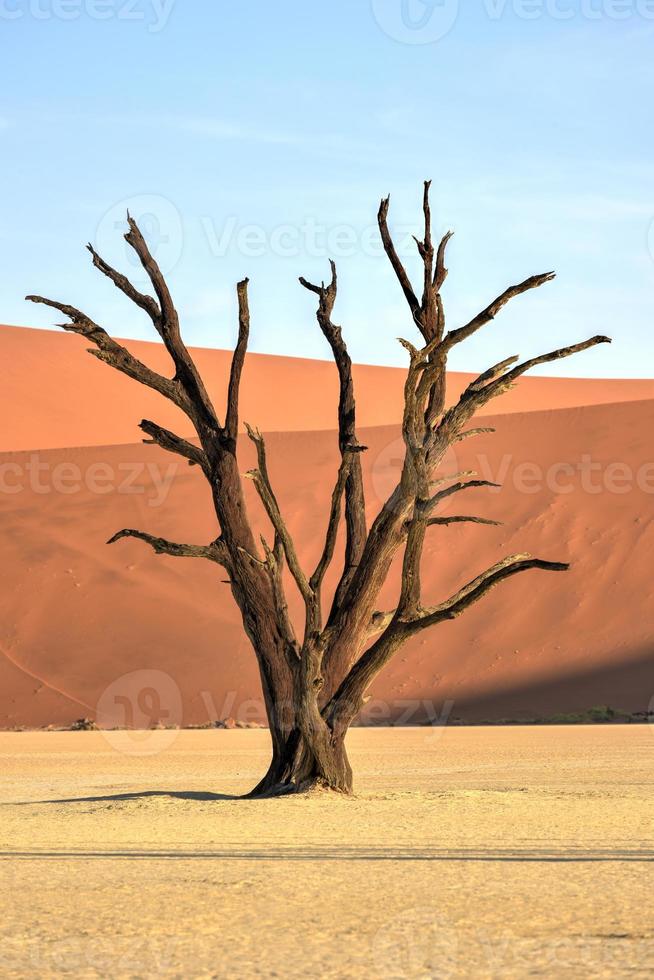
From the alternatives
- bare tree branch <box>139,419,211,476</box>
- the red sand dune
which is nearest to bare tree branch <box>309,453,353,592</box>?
bare tree branch <box>139,419,211,476</box>

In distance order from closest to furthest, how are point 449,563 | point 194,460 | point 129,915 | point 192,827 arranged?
point 129,915 < point 192,827 < point 194,460 < point 449,563

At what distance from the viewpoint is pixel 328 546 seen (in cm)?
1228

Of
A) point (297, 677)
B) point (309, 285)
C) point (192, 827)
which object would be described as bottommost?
point (192, 827)

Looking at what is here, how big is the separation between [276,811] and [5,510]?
92.5 feet

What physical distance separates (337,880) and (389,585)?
27239 mm

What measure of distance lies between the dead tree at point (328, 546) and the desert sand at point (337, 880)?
70 cm

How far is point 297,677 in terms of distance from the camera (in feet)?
39.5

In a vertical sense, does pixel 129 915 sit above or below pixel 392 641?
below

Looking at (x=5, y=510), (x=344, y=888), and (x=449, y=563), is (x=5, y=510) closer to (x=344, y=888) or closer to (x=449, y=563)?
(x=449, y=563)

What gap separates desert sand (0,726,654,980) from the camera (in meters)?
5.09

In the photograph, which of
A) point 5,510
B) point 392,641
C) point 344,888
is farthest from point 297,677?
point 5,510

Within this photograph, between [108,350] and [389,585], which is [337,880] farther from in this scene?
[389,585]

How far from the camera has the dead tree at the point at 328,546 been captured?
1196cm

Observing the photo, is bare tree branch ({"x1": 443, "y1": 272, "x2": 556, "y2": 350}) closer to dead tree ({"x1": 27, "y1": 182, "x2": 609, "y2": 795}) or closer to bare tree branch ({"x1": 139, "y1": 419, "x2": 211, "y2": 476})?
dead tree ({"x1": 27, "y1": 182, "x2": 609, "y2": 795})
